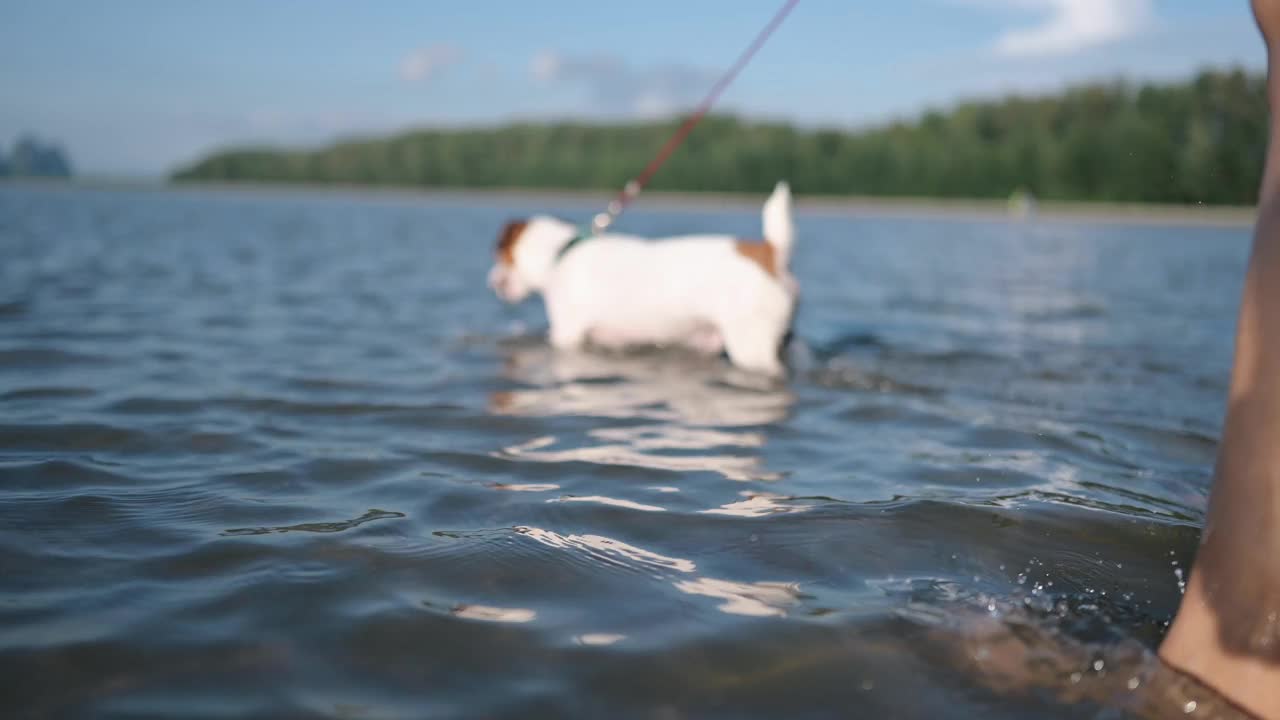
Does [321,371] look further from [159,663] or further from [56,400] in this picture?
[159,663]

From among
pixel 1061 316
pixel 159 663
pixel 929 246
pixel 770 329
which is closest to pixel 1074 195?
pixel 929 246

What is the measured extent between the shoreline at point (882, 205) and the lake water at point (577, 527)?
4785cm

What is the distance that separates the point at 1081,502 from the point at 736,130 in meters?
115

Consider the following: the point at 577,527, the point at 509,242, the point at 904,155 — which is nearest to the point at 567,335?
the point at 509,242

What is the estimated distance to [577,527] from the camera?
3039mm

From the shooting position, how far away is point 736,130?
115 meters

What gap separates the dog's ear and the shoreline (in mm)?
46755

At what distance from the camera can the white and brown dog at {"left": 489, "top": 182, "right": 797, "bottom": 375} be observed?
6.02 m

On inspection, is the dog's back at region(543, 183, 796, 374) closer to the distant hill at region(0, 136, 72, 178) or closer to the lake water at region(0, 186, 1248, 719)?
the lake water at region(0, 186, 1248, 719)

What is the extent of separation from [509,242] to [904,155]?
82123 mm

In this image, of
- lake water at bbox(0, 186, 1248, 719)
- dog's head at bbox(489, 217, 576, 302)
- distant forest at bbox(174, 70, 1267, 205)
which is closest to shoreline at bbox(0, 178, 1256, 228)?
distant forest at bbox(174, 70, 1267, 205)

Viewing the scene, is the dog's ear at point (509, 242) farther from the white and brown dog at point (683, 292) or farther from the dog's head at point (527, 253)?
the white and brown dog at point (683, 292)

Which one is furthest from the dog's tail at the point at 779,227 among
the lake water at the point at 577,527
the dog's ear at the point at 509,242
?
the dog's ear at the point at 509,242

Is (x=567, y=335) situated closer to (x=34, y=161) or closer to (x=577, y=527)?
(x=577, y=527)
